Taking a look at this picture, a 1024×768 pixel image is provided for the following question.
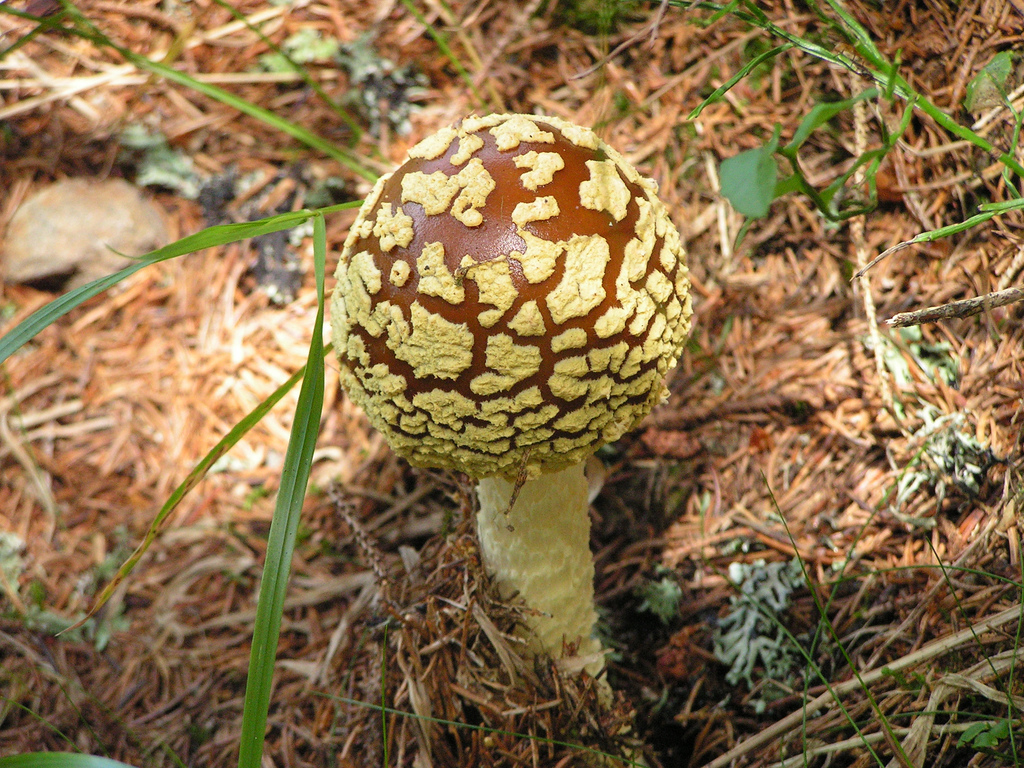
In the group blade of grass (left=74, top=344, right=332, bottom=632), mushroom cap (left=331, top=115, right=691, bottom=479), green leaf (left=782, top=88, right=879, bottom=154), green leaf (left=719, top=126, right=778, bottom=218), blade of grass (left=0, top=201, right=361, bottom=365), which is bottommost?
blade of grass (left=74, top=344, right=332, bottom=632)

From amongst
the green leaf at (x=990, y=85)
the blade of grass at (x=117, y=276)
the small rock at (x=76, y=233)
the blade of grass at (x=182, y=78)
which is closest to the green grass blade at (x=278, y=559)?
the blade of grass at (x=117, y=276)

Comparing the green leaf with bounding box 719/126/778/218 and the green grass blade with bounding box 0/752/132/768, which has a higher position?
the green leaf with bounding box 719/126/778/218

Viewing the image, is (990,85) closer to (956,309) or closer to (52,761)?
(956,309)

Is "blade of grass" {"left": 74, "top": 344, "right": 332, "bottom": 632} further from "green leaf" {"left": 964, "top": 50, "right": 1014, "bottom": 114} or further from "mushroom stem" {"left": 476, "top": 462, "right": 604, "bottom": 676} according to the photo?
"green leaf" {"left": 964, "top": 50, "right": 1014, "bottom": 114}

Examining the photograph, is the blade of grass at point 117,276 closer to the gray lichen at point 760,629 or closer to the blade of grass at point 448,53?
the blade of grass at point 448,53

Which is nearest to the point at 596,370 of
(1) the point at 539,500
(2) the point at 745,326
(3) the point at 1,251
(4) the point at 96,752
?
(1) the point at 539,500

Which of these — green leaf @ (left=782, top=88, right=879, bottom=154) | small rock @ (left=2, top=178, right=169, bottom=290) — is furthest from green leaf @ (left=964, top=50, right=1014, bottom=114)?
small rock @ (left=2, top=178, right=169, bottom=290)

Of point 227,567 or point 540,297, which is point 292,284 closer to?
point 227,567
